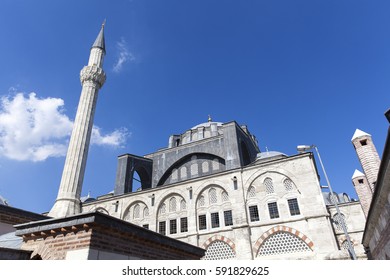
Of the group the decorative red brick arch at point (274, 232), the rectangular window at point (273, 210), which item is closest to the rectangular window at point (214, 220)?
the decorative red brick arch at point (274, 232)

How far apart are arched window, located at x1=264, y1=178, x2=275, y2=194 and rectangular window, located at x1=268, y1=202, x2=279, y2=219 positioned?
0.76 m

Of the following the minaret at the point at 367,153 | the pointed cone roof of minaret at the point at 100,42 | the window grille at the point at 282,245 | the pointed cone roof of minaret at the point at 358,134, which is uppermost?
the pointed cone roof of minaret at the point at 100,42

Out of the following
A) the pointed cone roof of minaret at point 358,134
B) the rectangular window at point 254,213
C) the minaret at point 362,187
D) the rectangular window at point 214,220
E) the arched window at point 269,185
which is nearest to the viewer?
the pointed cone roof of minaret at point 358,134

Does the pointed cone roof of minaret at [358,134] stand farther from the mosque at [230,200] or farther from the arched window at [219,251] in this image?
the arched window at [219,251]

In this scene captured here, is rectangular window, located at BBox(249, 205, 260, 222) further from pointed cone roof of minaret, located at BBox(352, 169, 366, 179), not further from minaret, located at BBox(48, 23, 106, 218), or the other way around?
minaret, located at BBox(48, 23, 106, 218)

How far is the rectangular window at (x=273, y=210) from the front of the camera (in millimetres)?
15234

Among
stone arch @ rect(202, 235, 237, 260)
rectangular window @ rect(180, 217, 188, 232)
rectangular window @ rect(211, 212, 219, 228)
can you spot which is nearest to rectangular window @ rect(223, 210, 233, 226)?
rectangular window @ rect(211, 212, 219, 228)

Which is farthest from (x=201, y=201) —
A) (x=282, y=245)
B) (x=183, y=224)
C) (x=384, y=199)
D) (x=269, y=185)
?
(x=384, y=199)

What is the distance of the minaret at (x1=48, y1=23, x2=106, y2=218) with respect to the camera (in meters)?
13.8

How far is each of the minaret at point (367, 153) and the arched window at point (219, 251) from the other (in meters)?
8.43

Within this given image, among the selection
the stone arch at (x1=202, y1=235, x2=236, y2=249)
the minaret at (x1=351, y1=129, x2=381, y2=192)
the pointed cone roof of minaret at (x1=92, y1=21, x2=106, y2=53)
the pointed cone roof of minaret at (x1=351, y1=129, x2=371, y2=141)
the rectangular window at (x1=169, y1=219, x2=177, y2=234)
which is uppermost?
the pointed cone roof of minaret at (x1=92, y1=21, x2=106, y2=53)

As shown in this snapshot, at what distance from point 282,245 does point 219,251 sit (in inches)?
145

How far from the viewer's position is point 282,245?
47.6 feet

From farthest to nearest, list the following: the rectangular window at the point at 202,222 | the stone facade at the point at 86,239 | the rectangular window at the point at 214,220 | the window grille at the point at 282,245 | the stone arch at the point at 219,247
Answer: the rectangular window at the point at 202,222
the rectangular window at the point at 214,220
the stone arch at the point at 219,247
the window grille at the point at 282,245
the stone facade at the point at 86,239
